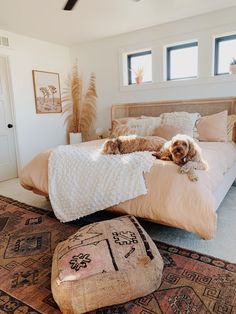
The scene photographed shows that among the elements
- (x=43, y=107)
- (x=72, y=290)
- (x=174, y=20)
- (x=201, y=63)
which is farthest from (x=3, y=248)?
(x=174, y=20)

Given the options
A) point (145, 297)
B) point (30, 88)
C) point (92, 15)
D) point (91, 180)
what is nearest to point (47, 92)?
point (30, 88)

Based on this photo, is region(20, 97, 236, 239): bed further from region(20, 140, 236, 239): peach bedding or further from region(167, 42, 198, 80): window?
region(167, 42, 198, 80): window

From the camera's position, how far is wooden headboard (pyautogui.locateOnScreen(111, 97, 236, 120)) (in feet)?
11.9

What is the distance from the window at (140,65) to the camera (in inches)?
175

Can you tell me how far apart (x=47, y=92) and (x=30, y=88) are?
1.18 feet

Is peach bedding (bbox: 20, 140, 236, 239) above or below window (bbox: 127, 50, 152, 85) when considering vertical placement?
below

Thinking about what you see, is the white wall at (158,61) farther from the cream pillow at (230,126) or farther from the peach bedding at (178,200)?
the peach bedding at (178,200)

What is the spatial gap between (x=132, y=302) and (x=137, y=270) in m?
0.21

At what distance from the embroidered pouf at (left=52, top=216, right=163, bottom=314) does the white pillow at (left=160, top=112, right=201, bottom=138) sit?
6.45 ft

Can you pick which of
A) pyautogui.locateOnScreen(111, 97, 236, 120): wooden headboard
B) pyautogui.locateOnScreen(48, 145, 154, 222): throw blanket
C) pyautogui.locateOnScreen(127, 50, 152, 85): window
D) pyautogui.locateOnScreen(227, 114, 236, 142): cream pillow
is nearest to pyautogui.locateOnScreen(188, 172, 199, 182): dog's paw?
pyautogui.locateOnScreen(48, 145, 154, 222): throw blanket

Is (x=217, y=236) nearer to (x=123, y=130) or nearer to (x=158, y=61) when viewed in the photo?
(x=123, y=130)

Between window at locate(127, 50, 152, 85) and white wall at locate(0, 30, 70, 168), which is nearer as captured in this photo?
white wall at locate(0, 30, 70, 168)

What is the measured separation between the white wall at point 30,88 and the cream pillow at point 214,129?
287cm

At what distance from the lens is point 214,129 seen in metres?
3.23
